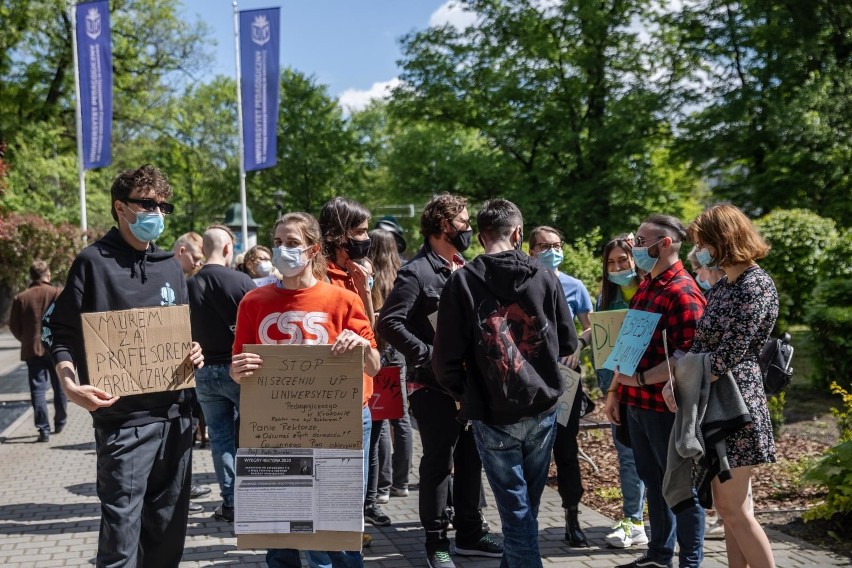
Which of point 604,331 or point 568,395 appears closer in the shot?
point 604,331

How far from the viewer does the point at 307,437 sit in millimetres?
3619

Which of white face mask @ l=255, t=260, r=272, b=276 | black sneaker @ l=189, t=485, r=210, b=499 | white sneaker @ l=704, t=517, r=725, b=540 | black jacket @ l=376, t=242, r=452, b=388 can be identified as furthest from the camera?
white face mask @ l=255, t=260, r=272, b=276

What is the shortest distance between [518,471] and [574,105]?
2284 cm

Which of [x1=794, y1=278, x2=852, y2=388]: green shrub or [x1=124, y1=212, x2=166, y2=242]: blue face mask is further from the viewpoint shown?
[x1=794, y1=278, x2=852, y2=388]: green shrub

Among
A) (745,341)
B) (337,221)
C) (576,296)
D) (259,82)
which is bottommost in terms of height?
(745,341)

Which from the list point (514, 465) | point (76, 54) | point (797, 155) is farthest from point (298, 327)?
point (76, 54)

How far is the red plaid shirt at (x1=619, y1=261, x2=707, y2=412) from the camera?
4.26 meters

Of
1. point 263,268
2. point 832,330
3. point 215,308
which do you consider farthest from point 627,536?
point 832,330

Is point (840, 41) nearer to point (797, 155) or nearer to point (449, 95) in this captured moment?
point (797, 155)

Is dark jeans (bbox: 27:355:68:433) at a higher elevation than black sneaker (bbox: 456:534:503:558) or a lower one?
higher

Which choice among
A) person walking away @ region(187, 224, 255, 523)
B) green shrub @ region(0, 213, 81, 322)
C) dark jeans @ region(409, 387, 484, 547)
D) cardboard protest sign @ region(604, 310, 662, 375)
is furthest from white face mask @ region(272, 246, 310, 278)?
green shrub @ region(0, 213, 81, 322)

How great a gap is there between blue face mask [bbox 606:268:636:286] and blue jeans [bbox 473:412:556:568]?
1891mm

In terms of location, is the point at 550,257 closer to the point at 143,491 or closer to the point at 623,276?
the point at 623,276

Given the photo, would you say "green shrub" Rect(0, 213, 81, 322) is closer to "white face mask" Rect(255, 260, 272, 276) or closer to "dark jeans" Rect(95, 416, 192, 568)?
"white face mask" Rect(255, 260, 272, 276)
